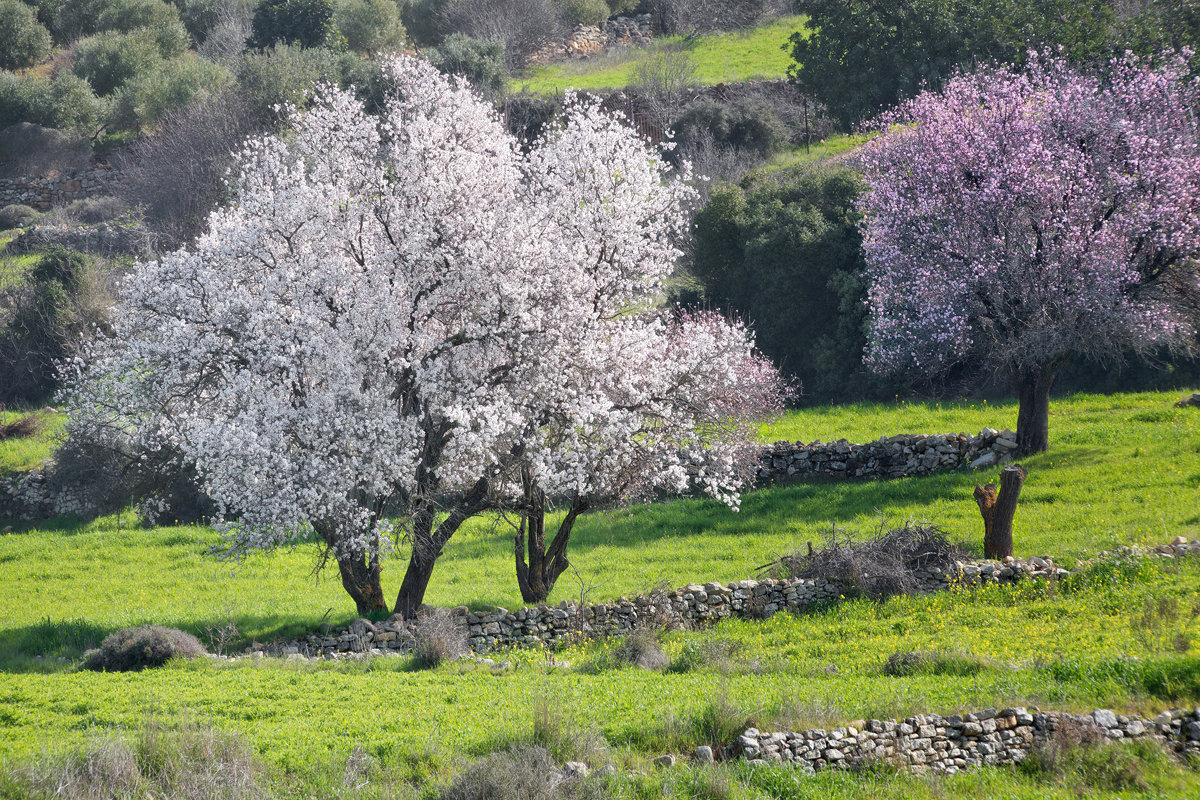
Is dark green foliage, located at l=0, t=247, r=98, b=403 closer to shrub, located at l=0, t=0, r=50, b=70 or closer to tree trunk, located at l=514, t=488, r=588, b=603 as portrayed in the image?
tree trunk, located at l=514, t=488, r=588, b=603

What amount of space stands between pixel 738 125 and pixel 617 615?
4090cm

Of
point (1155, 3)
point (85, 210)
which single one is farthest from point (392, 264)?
point (85, 210)

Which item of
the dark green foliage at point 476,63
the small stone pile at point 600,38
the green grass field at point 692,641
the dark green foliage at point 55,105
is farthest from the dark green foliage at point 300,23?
the green grass field at point 692,641

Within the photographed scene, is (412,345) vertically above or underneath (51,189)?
underneath

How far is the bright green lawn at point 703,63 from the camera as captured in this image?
62594 mm

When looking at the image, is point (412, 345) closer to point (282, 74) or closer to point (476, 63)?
point (282, 74)

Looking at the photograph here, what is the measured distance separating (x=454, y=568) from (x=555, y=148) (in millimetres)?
10736

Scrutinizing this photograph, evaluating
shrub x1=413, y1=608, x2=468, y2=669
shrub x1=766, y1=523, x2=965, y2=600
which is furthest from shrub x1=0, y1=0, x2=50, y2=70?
shrub x1=766, y1=523, x2=965, y2=600

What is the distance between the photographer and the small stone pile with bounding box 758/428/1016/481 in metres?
26.5

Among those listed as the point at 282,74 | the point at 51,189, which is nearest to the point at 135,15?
the point at 51,189

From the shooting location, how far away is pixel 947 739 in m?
11.9

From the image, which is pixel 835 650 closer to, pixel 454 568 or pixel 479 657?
pixel 479 657

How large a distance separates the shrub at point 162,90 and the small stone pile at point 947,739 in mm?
56816

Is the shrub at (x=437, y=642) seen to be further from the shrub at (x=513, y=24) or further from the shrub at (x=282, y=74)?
the shrub at (x=513, y=24)
